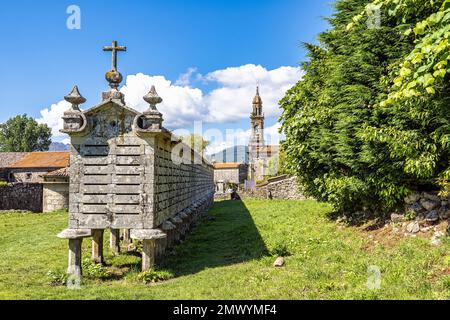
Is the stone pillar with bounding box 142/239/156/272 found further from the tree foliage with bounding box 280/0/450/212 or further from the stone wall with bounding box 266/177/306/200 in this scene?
the stone wall with bounding box 266/177/306/200

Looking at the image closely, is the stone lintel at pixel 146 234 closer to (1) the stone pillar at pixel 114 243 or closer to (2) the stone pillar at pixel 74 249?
(2) the stone pillar at pixel 74 249

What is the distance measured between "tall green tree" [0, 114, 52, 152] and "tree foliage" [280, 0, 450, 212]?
7463cm

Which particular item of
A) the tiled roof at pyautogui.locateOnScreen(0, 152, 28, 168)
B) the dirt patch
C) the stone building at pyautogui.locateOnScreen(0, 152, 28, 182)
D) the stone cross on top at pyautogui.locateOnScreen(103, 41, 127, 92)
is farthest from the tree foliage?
the tiled roof at pyautogui.locateOnScreen(0, 152, 28, 168)

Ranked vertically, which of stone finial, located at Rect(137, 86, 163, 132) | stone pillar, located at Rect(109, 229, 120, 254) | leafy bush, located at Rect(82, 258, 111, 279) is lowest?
leafy bush, located at Rect(82, 258, 111, 279)

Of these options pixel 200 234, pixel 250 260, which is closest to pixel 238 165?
pixel 200 234

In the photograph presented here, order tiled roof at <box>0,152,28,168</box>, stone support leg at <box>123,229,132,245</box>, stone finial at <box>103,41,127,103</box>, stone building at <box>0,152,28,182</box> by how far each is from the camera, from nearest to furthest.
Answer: stone finial at <box>103,41,127,103</box>
stone support leg at <box>123,229,132,245</box>
stone building at <box>0,152,28,182</box>
tiled roof at <box>0,152,28,168</box>

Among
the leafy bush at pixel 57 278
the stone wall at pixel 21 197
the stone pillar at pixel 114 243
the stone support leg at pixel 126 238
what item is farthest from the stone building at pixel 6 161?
the leafy bush at pixel 57 278

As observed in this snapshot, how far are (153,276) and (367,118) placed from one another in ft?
23.4

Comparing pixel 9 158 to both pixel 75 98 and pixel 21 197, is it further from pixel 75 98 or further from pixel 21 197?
pixel 75 98

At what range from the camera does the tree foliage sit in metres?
8.04

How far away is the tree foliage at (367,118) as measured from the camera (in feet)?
26.4

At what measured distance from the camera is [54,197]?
25797mm

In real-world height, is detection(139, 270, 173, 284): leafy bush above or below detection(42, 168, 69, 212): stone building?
below
